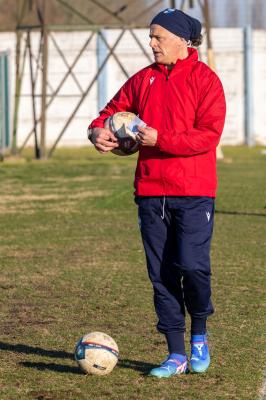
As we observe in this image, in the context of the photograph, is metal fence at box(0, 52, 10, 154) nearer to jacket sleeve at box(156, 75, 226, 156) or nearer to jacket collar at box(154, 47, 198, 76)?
jacket collar at box(154, 47, 198, 76)

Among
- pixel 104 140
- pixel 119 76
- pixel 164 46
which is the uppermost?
pixel 119 76

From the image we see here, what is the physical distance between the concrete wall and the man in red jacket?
2855cm

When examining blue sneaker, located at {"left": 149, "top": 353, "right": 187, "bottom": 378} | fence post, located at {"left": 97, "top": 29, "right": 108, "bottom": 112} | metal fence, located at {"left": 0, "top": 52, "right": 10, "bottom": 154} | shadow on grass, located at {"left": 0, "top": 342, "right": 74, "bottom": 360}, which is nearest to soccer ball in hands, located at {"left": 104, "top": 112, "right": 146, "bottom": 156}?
blue sneaker, located at {"left": 149, "top": 353, "right": 187, "bottom": 378}

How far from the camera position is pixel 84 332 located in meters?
7.69

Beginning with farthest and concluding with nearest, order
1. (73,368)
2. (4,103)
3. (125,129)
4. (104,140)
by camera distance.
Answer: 1. (4,103)
2. (73,368)
3. (104,140)
4. (125,129)

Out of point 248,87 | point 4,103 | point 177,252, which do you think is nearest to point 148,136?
point 177,252

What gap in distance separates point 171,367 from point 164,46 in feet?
6.07

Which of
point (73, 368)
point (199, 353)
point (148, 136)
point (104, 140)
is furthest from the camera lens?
point (73, 368)

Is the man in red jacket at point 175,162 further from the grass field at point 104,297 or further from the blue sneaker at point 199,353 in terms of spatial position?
the grass field at point 104,297

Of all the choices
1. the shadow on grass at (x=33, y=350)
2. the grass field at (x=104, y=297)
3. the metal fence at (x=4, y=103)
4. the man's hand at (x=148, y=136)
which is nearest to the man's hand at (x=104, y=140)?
the man's hand at (x=148, y=136)

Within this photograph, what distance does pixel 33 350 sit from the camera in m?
7.14

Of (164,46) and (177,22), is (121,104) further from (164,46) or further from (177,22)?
(177,22)

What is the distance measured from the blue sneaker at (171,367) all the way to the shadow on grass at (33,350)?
0.77 metres

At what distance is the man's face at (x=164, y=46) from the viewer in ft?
20.2
